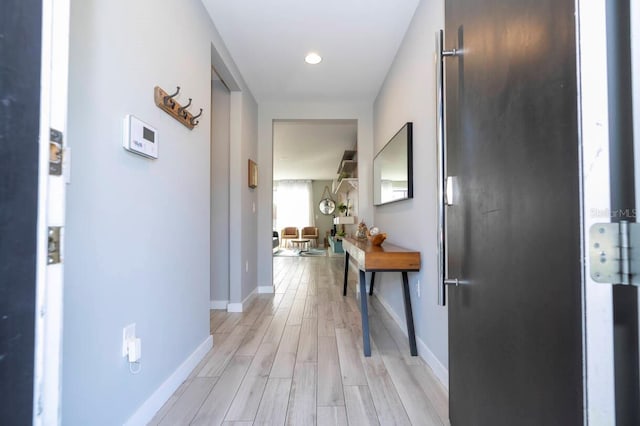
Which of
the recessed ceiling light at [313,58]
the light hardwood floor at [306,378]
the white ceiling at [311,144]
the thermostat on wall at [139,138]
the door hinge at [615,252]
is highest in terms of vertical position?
the white ceiling at [311,144]

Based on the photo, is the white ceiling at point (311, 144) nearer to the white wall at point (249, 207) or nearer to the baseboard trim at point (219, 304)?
the white wall at point (249, 207)

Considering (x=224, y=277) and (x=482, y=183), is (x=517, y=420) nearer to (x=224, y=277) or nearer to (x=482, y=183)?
(x=482, y=183)

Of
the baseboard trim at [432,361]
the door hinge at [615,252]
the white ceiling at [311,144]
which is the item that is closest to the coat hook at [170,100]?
the door hinge at [615,252]

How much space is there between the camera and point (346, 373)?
1.76 m

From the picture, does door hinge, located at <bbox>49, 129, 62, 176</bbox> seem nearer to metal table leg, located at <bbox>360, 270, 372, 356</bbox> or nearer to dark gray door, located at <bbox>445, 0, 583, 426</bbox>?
dark gray door, located at <bbox>445, 0, 583, 426</bbox>

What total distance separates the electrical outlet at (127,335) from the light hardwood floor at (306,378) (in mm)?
431

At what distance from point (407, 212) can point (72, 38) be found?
85.4 inches

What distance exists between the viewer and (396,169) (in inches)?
99.7

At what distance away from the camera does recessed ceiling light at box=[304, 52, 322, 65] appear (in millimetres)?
2686

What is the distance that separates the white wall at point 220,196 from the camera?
10.2 ft

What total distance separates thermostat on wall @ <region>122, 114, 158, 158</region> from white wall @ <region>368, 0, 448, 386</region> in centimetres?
155

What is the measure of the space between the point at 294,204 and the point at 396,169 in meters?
8.71

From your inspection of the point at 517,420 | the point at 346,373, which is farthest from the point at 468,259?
the point at 346,373

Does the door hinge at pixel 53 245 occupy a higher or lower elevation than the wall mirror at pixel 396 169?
lower
